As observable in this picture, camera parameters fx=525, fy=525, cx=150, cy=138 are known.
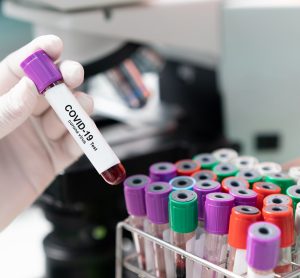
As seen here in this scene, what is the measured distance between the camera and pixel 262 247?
426mm

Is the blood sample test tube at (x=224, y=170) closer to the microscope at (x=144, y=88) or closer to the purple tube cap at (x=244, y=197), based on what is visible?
the purple tube cap at (x=244, y=197)

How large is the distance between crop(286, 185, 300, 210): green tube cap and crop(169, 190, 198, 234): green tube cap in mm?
95

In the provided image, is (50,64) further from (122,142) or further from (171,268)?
(122,142)

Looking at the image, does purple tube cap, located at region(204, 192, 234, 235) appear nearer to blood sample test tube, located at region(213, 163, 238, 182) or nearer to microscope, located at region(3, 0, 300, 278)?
blood sample test tube, located at region(213, 163, 238, 182)

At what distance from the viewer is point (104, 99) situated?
1.05 m

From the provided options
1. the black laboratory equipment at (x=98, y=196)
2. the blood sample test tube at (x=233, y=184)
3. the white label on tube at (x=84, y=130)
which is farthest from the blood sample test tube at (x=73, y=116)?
the black laboratory equipment at (x=98, y=196)

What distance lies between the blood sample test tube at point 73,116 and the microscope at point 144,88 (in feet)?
0.80

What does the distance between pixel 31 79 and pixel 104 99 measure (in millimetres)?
528

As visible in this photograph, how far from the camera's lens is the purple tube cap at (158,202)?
519mm

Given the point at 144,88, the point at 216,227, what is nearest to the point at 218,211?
the point at 216,227

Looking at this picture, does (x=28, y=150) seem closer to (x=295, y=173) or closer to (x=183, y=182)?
(x=183, y=182)

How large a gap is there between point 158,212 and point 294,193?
136 mm

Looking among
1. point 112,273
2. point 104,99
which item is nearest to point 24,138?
point 112,273

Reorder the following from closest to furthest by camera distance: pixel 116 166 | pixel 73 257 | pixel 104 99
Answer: pixel 116 166, pixel 73 257, pixel 104 99
